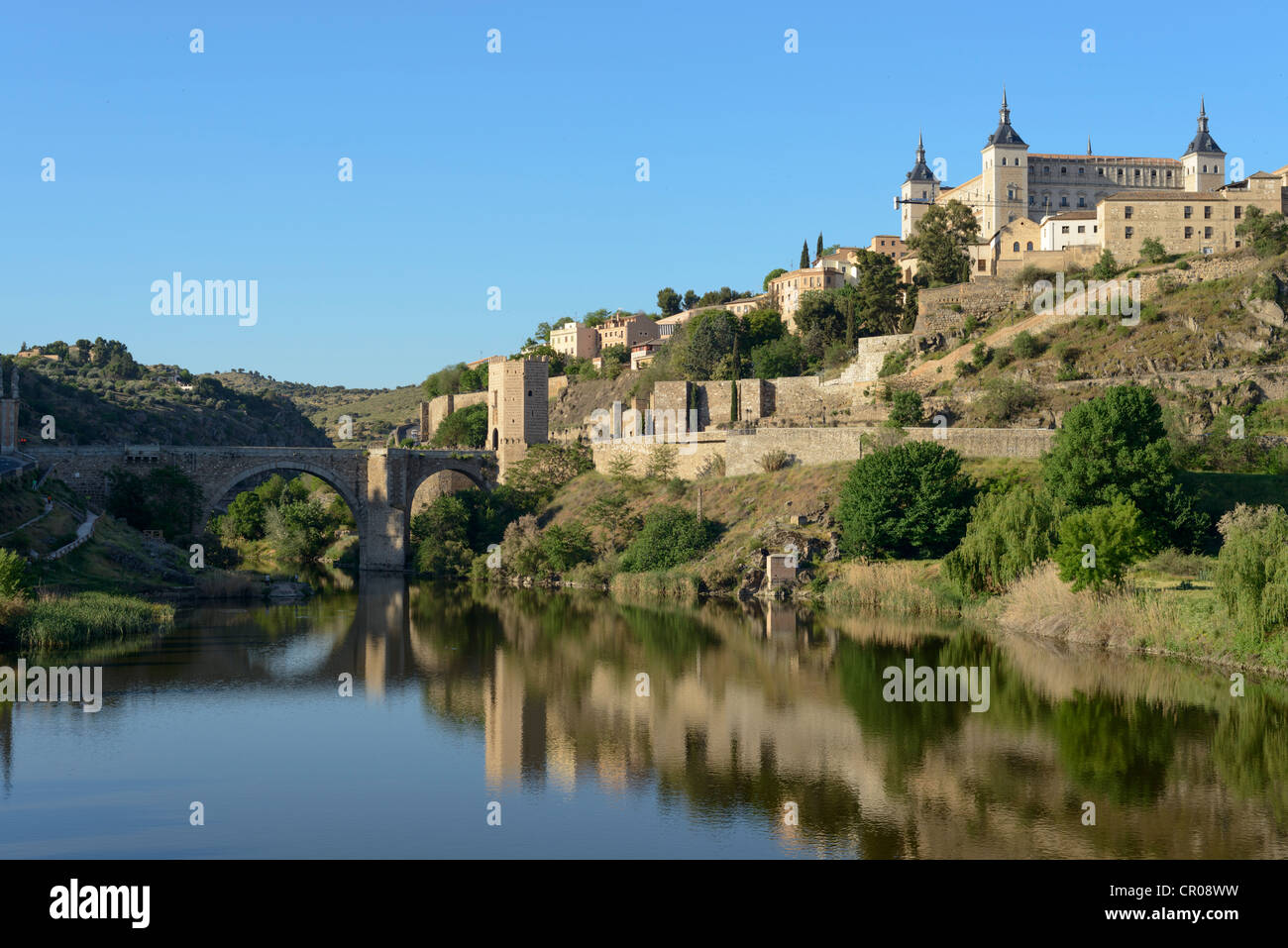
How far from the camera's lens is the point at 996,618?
36.6 meters

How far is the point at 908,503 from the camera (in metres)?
43.7

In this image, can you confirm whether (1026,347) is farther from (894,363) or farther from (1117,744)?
(1117,744)

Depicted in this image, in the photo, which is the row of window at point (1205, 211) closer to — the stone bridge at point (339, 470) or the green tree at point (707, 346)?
the green tree at point (707, 346)

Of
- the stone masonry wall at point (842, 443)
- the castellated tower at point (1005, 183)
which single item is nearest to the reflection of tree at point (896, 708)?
the stone masonry wall at point (842, 443)

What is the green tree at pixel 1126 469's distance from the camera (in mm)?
38094

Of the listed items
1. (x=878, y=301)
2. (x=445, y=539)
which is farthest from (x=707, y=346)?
(x=445, y=539)

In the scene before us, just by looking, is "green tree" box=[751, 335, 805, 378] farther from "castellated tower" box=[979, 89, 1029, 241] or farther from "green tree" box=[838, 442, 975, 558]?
"green tree" box=[838, 442, 975, 558]

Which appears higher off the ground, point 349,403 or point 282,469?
point 349,403

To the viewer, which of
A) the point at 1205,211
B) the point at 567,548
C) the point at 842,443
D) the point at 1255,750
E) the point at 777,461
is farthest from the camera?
the point at 1205,211

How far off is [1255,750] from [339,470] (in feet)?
162

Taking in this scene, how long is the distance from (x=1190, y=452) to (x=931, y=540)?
1136 centimetres

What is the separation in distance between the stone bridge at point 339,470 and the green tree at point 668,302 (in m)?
50.2
